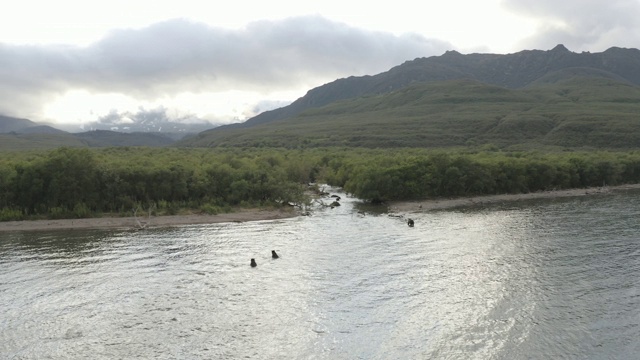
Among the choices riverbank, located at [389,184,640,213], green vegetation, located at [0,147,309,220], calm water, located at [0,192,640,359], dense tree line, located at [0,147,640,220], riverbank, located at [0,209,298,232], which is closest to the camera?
calm water, located at [0,192,640,359]

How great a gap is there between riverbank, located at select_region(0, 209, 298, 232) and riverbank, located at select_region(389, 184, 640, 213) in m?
23.0

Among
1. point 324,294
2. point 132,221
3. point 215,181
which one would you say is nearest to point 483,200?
point 215,181

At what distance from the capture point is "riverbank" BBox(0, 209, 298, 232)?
6956 cm

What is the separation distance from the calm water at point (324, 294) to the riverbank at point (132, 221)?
4065 millimetres

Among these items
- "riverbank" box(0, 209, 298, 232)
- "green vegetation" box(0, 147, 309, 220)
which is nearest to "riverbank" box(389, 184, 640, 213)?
"green vegetation" box(0, 147, 309, 220)

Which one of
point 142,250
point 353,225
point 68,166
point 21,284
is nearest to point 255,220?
point 353,225

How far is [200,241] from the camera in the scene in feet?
198

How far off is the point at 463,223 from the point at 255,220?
31341 mm

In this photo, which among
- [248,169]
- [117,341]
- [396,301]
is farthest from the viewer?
[248,169]

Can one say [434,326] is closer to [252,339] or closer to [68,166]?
[252,339]

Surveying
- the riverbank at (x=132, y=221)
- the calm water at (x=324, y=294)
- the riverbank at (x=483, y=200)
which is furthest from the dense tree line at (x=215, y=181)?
the calm water at (x=324, y=294)

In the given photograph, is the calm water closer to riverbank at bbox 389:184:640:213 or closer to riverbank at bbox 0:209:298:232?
riverbank at bbox 0:209:298:232

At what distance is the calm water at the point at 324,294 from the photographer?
3047cm

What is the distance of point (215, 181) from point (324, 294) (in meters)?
51.3
